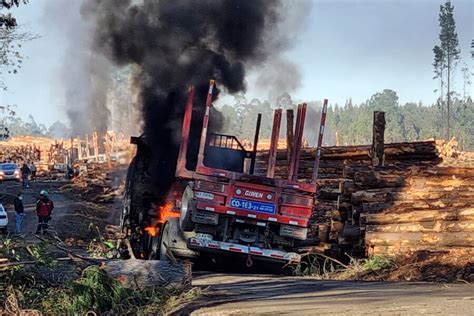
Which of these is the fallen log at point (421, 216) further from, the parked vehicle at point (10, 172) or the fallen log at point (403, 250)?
the parked vehicle at point (10, 172)

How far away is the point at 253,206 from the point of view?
13.5 m

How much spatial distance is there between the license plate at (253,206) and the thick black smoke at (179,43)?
5273 millimetres

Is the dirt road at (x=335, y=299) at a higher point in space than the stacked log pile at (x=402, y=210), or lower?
lower

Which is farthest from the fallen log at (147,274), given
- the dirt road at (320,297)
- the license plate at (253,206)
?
the license plate at (253,206)

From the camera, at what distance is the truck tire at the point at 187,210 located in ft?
→ 44.7

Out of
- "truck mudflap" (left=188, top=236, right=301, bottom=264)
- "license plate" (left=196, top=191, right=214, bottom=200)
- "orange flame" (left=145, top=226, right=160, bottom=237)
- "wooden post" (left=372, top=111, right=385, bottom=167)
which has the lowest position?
"truck mudflap" (left=188, top=236, right=301, bottom=264)

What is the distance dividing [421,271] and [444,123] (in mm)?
91118

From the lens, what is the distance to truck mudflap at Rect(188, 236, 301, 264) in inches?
528

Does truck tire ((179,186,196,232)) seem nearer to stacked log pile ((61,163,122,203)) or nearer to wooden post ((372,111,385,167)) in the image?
wooden post ((372,111,385,167))

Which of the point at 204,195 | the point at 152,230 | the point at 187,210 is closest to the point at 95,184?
the point at 152,230

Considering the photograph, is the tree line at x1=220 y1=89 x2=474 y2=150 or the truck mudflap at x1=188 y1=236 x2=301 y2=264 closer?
the truck mudflap at x1=188 y1=236 x2=301 y2=264

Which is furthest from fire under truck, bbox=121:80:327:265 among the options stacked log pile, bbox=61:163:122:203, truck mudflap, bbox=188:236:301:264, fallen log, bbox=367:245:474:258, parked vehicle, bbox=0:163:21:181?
parked vehicle, bbox=0:163:21:181

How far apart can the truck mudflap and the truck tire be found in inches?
11.5

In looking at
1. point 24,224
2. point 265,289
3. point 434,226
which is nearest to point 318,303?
point 265,289
